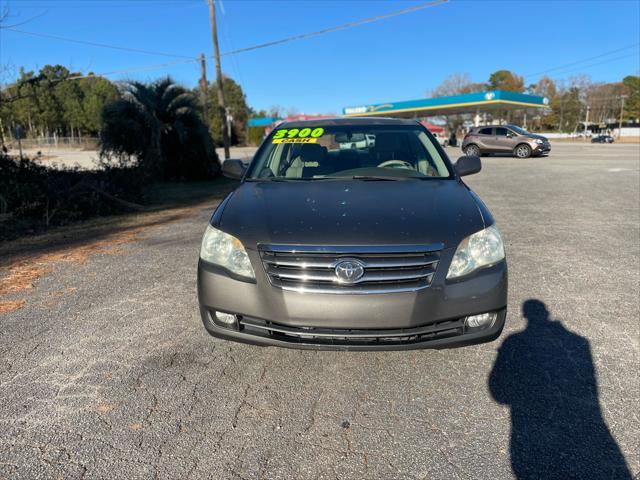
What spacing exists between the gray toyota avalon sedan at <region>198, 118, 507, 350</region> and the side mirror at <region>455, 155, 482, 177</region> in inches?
44.9

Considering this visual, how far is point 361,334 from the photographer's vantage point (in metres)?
2.40

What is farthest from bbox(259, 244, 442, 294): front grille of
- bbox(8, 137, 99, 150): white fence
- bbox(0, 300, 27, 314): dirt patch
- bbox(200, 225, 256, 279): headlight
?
→ bbox(8, 137, 99, 150): white fence

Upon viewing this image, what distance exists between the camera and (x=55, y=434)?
7.67ft

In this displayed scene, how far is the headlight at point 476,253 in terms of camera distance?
8.13 feet

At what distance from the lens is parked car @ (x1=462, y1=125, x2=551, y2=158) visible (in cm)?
2238

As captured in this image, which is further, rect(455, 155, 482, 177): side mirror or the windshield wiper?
rect(455, 155, 482, 177): side mirror

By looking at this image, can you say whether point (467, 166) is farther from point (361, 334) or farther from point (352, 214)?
point (361, 334)

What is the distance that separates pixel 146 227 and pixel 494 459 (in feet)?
23.3

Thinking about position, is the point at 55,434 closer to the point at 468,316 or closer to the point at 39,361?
the point at 39,361

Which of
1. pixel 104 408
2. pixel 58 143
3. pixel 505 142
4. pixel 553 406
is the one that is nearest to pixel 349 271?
pixel 553 406

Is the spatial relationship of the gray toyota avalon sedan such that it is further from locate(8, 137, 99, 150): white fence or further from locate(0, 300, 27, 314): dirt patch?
locate(8, 137, 99, 150): white fence

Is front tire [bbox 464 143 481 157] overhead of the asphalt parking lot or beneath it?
overhead

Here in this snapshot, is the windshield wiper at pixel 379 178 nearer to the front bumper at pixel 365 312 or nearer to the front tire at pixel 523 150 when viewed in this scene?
the front bumper at pixel 365 312

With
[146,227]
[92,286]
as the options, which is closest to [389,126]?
[92,286]
